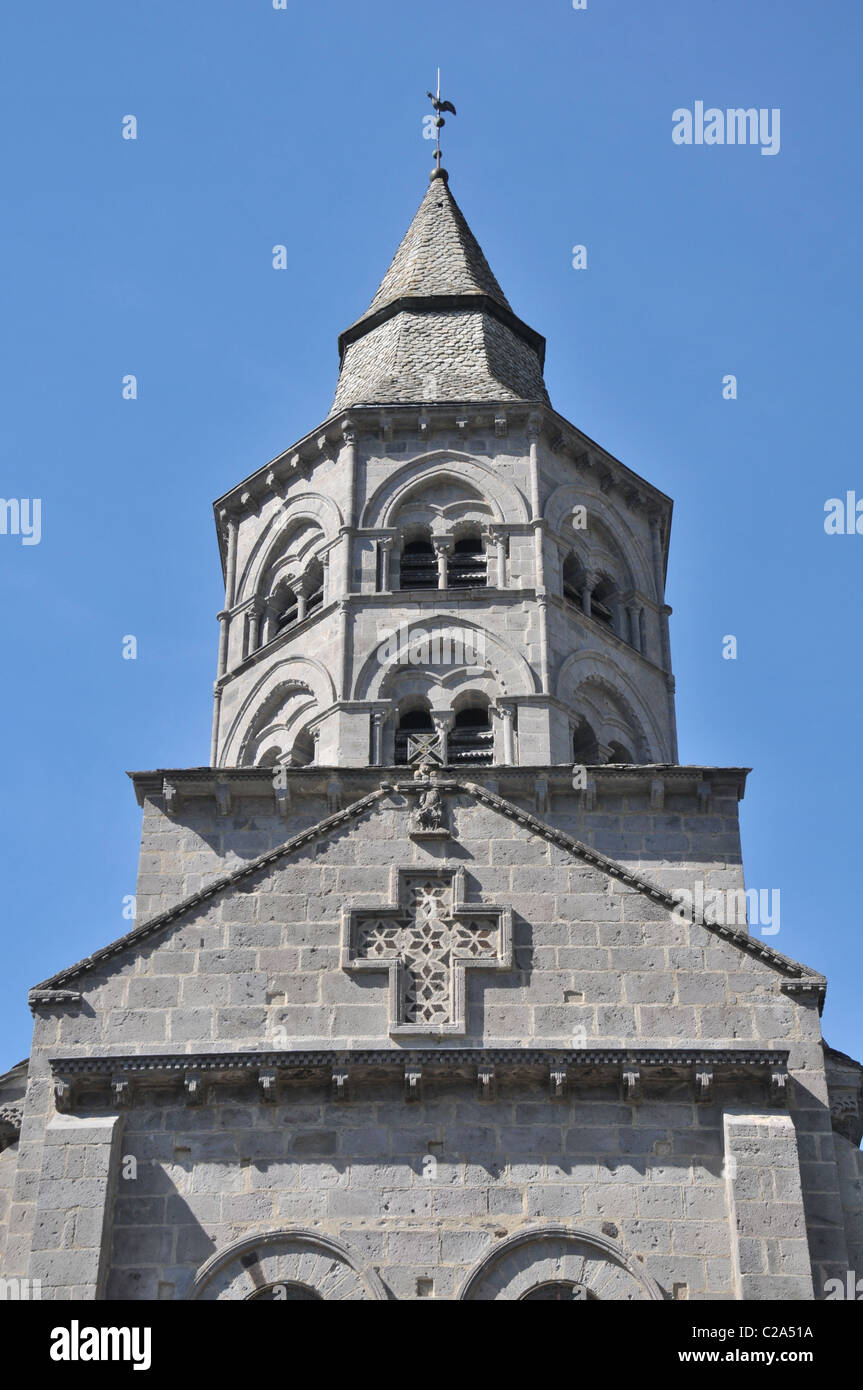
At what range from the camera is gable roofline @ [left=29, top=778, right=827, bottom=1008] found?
20.1 meters

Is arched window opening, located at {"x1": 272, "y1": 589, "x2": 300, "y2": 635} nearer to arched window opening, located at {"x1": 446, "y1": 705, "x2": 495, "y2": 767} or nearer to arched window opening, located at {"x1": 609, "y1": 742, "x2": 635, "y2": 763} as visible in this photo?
arched window opening, located at {"x1": 446, "y1": 705, "x2": 495, "y2": 767}

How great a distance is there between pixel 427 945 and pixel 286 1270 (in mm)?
3229

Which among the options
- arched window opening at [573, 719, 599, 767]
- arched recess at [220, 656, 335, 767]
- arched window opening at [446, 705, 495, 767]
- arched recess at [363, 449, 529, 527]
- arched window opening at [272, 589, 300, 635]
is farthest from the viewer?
arched window opening at [272, 589, 300, 635]

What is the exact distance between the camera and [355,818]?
21.3 m

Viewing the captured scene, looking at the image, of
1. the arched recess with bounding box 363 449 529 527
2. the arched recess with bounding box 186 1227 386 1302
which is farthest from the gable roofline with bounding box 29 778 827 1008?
the arched recess with bounding box 363 449 529 527

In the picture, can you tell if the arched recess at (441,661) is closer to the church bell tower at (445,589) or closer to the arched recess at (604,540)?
the church bell tower at (445,589)

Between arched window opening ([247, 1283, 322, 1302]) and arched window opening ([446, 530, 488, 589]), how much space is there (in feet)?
46.9

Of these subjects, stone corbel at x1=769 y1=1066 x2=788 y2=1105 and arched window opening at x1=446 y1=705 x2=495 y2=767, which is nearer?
stone corbel at x1=769 y1=1066 x2=788 y2=1105

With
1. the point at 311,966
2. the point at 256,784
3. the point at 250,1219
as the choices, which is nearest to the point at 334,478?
the point at 256,784

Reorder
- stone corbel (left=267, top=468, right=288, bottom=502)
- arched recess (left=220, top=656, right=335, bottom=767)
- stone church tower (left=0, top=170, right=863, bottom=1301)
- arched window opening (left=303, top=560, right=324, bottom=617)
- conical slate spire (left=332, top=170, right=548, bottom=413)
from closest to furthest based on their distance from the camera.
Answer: stone church tower (left=0, top=170, right=863, bottom=1301) → arched recess (left=220, top=656, right=335, bottom=767) → arched window opening (left=303, top=560, right=324, bottom=617) → stone corbel (left=267, top=468, right=288, bottom=502) → conical slate spire (left=332, top=170, right=548, bottom=413)

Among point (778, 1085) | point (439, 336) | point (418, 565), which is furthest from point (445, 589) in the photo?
point (778, 1085)

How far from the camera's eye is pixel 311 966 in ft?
66.4

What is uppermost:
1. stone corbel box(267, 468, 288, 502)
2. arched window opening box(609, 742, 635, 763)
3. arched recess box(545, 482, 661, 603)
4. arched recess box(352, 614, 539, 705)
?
stone corbel box(267, 468, 288, 502)

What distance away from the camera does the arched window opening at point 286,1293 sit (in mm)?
18531
